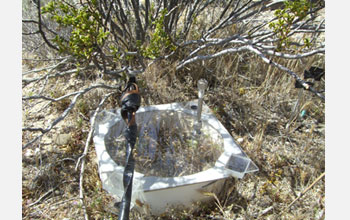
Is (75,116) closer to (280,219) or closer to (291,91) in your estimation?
(280,219)

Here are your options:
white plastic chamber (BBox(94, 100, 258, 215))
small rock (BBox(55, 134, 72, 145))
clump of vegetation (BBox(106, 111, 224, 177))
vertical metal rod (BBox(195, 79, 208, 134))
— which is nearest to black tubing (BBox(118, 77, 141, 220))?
white plastic chamber (BBox(94, 100, 258, 215))

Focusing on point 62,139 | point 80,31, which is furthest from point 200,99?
point 62,139

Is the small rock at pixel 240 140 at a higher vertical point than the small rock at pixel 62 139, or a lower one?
higher

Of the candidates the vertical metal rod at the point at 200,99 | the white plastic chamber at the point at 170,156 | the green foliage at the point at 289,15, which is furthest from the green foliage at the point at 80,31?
the green foliage at the point at 289,15

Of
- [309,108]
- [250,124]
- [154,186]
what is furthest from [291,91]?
A: [154,186]

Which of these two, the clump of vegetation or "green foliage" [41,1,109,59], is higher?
"green foliage" [41,1,109,59]

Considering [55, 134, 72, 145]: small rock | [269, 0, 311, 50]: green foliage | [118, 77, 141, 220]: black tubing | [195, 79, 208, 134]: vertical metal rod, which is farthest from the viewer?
[55, 134, 72, 145]: small rock

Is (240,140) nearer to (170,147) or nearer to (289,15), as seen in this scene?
(170,147)

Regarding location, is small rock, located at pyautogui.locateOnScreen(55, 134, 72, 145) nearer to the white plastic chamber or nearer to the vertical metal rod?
the white plastic chamber

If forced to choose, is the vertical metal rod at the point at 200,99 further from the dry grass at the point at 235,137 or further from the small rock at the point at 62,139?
the small rock at the point at 62,139

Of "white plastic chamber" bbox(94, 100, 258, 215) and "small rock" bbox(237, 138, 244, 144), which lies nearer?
"white plastic chamber" bbox(94, 100, 258, 215)

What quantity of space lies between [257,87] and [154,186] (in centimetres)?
148

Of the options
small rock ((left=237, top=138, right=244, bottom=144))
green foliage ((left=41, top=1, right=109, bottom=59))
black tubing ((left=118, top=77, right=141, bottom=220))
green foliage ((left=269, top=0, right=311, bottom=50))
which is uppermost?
green foliage ((left=269, top=0, right=311, bottom=50))

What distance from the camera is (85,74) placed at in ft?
8.84
